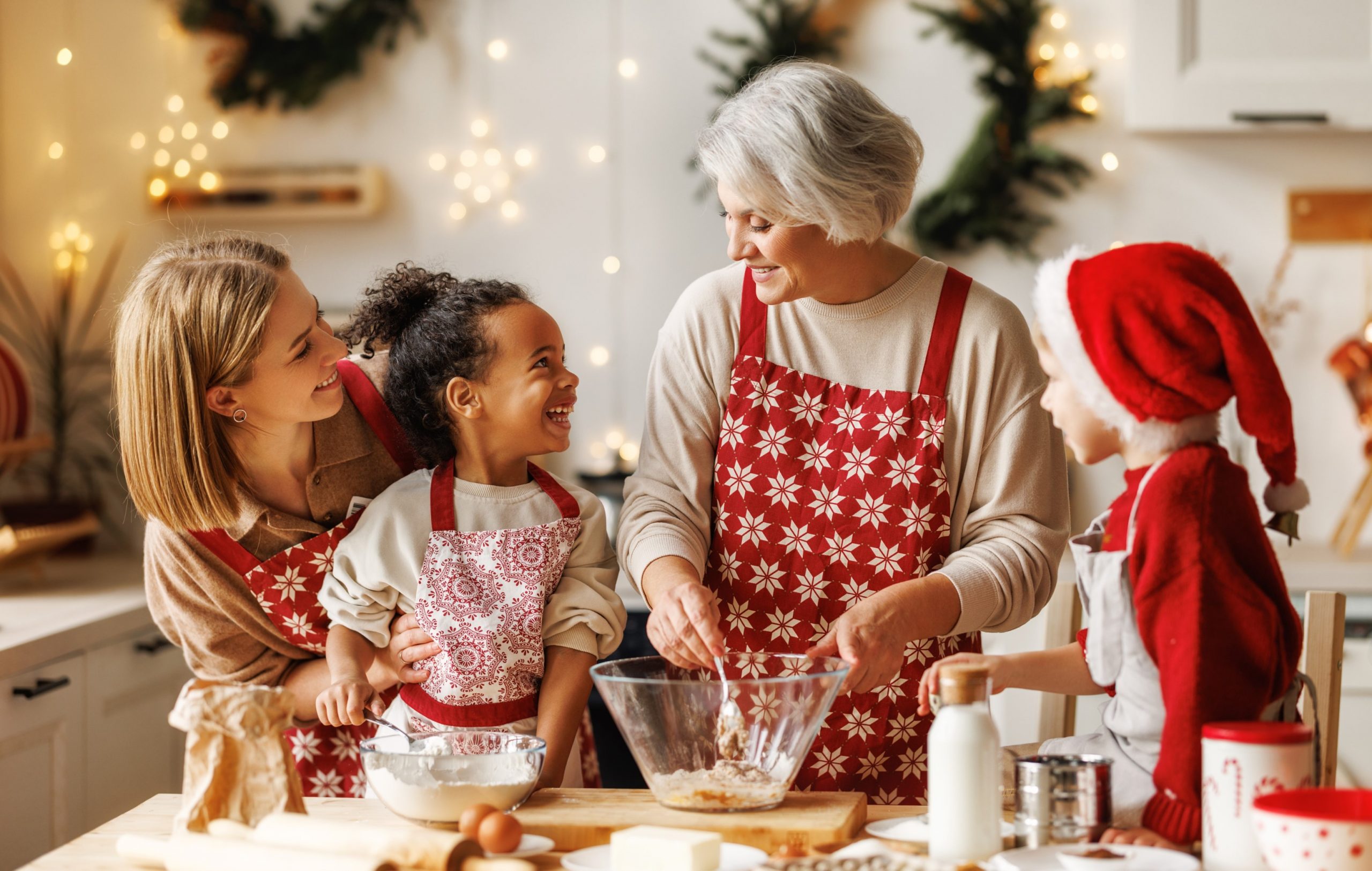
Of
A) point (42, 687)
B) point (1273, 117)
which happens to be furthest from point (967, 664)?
point (1273, 117)

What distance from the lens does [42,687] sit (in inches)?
80.6

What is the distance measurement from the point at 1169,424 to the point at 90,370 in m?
2.64

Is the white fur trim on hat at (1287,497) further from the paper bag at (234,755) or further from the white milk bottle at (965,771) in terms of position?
the paper bag at (234,755)

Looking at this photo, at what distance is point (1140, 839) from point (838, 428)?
582 millimetres

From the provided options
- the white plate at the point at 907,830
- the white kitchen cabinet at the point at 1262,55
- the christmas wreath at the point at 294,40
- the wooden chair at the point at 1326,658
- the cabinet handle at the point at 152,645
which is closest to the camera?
the white plate at the point at 907,830

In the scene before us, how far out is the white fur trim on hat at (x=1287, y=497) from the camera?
1027mm

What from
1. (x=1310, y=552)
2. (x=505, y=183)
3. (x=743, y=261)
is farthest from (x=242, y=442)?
(x=1310, y=552)

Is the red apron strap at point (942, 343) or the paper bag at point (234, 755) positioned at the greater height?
the red apron strap at point (942, 343)

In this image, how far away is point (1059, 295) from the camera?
39.8 inches

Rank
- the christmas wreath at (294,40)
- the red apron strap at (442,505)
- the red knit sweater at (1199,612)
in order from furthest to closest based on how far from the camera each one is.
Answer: the christmas wreath at (294,40)
the red apron strap at (442,505)
the red knit sweater at (1199,612)

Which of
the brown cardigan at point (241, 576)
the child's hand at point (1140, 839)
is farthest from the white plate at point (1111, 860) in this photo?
the brown cardigan at point (241, 576)

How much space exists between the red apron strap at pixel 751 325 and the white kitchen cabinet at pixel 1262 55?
1.51 m

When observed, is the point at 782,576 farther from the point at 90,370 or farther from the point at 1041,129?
the point at 90,370

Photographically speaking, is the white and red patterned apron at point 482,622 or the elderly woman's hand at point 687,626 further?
the white and red patterned apron at point 482,622
